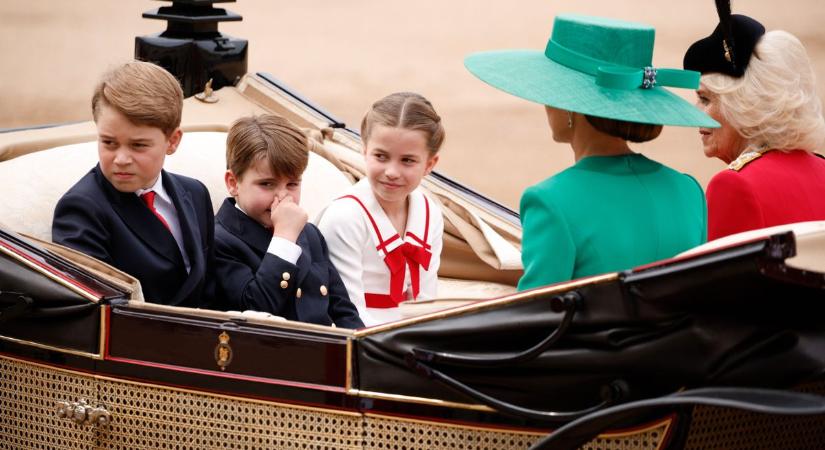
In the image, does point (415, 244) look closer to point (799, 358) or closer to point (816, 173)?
point (816, 173)

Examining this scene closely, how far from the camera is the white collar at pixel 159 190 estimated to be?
213 cm

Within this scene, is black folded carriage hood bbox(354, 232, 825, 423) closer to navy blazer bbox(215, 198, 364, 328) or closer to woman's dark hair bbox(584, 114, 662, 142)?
woman's dark hair bbox(584, 114, 662, 142)

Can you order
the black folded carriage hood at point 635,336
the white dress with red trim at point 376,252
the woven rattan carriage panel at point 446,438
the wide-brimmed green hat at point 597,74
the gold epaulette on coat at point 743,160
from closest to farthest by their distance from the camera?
the black folded carriage hood at point 635,336 → the woven rattan carriage panel at point 446,438 → the wide-brimmed green hat at point 597,74 → the gold epaulette on coat at point 743,160 → the white dress with red trim at point 376,252

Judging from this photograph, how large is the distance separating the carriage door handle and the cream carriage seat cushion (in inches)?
16.0

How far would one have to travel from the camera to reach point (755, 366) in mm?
1546

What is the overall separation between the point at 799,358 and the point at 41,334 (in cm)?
114

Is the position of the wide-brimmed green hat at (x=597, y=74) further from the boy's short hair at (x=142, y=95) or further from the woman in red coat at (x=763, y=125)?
the boy's short hair at (x=142, y=95)

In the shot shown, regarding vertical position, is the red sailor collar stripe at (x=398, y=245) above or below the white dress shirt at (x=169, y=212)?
below

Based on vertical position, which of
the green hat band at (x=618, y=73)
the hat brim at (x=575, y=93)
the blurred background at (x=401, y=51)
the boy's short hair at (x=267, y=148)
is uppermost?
the green hat band at (x=618, y=73)

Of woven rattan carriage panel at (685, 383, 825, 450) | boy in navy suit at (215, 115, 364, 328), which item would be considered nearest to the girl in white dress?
boy in navy suit at (215, 115, 364, 328)

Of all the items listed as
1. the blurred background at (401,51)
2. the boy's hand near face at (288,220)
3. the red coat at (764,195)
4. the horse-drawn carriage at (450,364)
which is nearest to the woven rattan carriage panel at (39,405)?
the horse-drawn carriage at (450,364)

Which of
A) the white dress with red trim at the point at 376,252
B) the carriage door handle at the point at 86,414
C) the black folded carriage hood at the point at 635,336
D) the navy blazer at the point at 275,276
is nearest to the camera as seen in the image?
the black folded carriage hood at the point at 635,336

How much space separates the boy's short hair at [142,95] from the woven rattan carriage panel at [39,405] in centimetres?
45

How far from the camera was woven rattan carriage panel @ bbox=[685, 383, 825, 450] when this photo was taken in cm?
169
